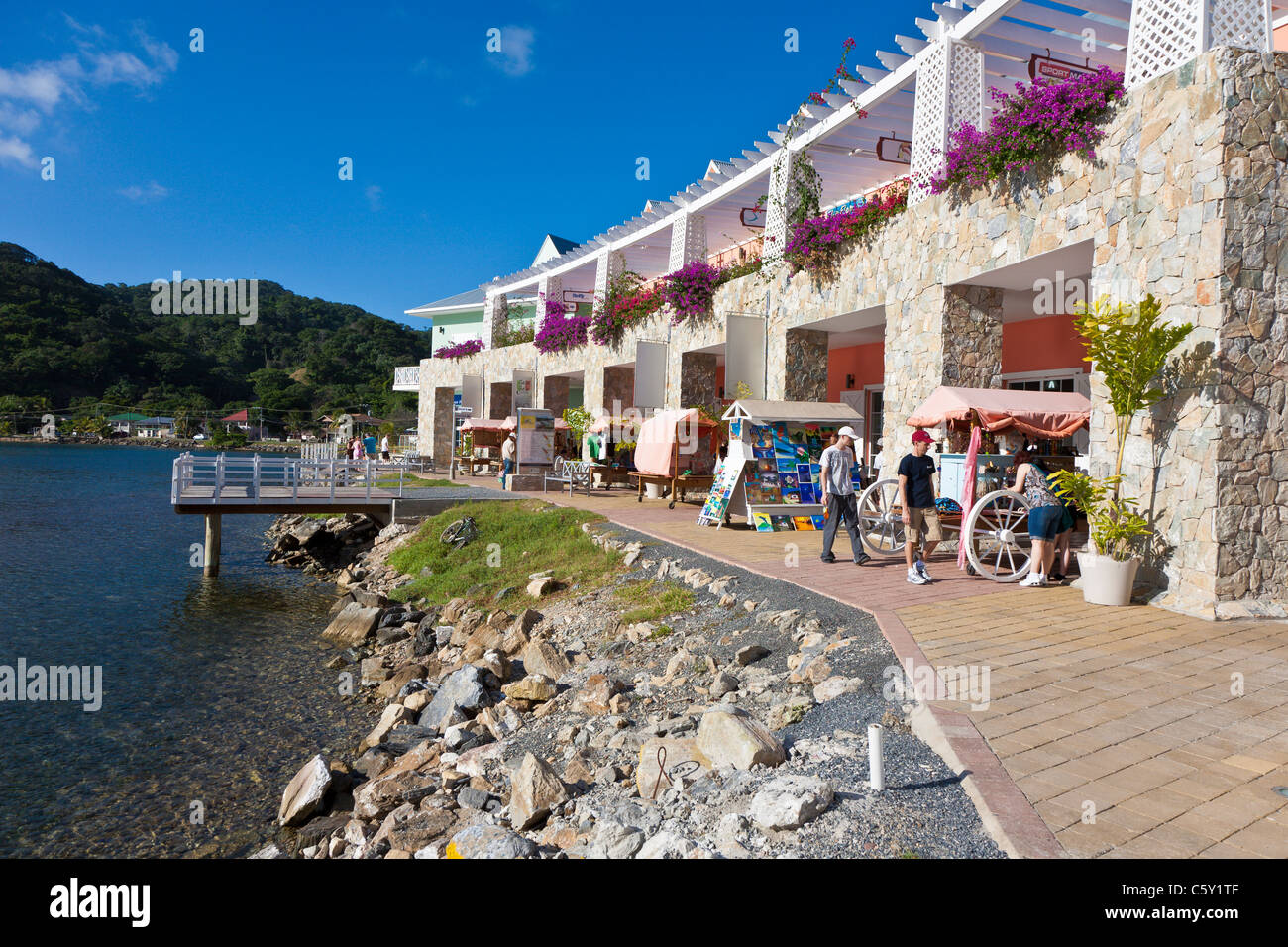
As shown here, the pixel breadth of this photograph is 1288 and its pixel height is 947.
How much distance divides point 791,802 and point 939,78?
1128 centimetres

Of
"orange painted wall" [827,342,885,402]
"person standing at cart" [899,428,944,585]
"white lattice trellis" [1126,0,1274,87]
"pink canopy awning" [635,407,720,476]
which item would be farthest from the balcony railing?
"white lattice trellis" [1126,0,1274,87]

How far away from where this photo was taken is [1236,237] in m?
7.29

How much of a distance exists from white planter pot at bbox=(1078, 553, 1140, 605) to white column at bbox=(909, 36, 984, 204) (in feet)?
21.5

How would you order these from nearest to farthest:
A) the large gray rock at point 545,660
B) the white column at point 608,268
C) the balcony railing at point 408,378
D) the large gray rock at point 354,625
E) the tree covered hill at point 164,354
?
the large gray rock at point 545,660, the large gray rock at point 354,625, the white column at point 608,268, the balcony railing at point 408,378, the tree covered hill at point 164,354

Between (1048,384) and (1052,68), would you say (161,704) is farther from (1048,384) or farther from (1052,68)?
(1048,384)

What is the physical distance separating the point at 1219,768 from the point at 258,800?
678cm

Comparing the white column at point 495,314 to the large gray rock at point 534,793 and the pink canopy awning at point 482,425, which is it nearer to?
the pink canopy awning at point 482,425

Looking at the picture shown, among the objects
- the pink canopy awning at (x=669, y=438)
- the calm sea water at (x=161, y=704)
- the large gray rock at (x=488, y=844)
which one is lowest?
the calm sea water at (x=161, y=704)

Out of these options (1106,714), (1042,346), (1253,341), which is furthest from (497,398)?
(1106,714)

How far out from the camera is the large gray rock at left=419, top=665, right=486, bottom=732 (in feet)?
24.6

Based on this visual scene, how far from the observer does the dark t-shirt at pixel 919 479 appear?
8.48 metres

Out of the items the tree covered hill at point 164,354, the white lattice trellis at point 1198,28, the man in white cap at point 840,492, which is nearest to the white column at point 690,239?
the man in white cap at point 840,492

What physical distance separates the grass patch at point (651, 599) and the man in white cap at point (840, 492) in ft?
6.51
